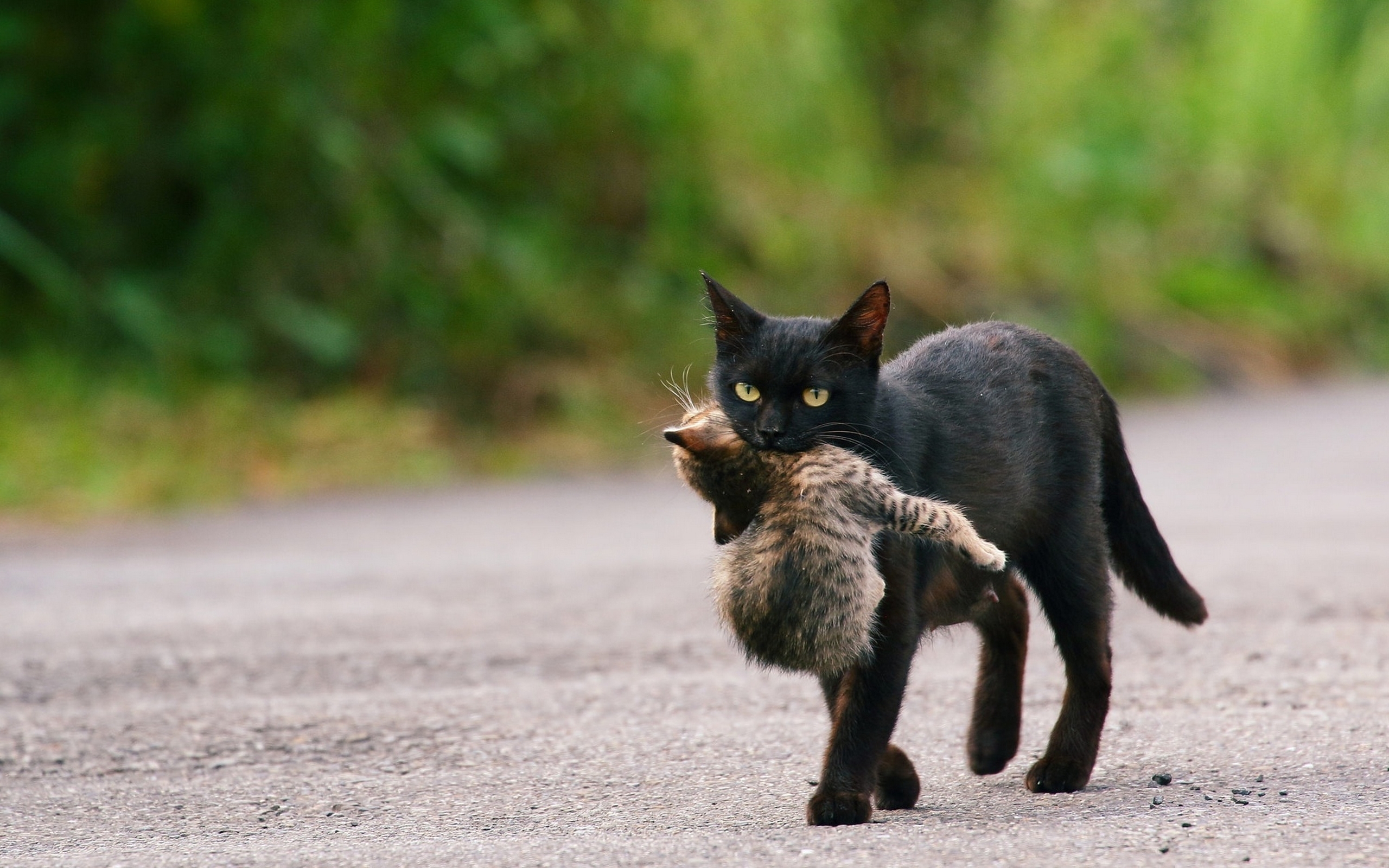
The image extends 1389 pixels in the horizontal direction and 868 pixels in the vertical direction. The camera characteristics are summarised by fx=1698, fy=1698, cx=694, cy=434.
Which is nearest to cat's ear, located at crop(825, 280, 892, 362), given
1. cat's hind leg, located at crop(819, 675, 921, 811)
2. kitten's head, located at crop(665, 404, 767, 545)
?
kitten's head, located at crop(665, 404, 767, 545)

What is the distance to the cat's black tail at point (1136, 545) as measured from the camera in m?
3.74

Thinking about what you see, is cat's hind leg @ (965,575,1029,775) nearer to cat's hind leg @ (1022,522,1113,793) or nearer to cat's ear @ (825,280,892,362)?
cat's hind leg @ (1022,522,1113,793)

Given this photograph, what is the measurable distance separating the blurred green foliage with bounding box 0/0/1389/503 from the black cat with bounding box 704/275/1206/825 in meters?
5.99

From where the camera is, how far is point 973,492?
10.9ft

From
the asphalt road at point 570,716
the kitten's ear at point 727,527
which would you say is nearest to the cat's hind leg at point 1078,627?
the asphalt road at point 570,716

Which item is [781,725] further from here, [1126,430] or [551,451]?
[1126,430]

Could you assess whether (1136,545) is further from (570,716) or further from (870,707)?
(570,716)

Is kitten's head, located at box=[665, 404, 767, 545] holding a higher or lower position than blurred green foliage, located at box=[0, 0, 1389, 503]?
lower

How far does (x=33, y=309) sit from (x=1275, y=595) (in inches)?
286

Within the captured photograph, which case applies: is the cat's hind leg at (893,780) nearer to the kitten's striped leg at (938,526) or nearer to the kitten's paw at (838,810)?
the kitten's paw at (838,810)

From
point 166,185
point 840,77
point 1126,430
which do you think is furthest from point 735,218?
point 166,185

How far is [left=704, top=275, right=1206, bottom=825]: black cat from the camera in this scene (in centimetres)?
309

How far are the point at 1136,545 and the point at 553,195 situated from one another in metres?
8.05

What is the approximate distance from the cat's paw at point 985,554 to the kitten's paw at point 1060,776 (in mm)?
514
